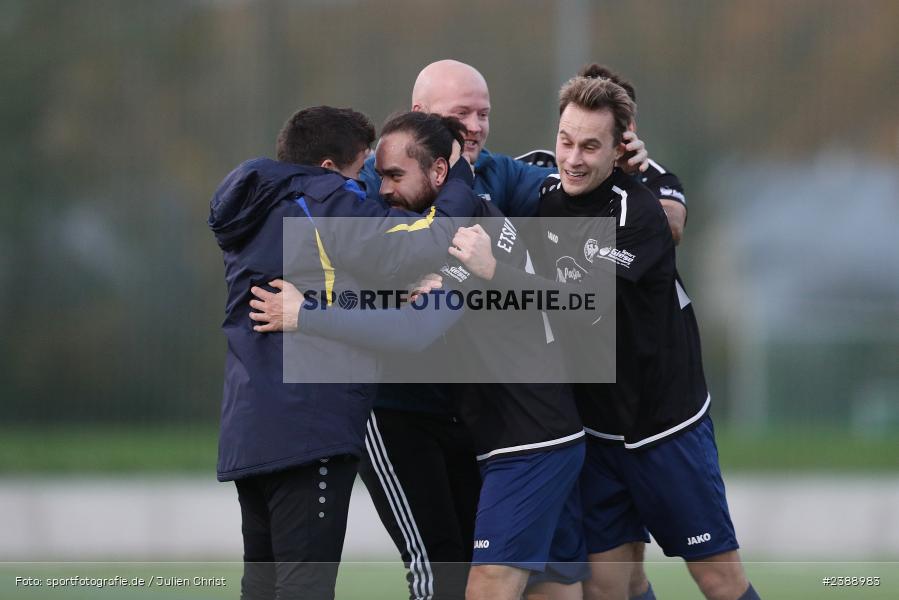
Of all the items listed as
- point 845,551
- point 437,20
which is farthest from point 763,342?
point 845,551

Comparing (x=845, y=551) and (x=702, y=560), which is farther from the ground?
(x=702, y=560)

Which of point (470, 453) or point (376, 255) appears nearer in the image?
point (376, 255)

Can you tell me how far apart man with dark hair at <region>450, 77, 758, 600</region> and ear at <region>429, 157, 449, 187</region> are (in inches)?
16.0

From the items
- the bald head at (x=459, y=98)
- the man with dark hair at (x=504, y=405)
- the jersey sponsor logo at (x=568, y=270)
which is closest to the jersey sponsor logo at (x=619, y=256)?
the jersey sponsor logo at (x=568, y=270)

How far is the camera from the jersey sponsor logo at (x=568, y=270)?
4.13 m

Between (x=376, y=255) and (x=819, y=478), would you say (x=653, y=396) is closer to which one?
(x=376, y=255)

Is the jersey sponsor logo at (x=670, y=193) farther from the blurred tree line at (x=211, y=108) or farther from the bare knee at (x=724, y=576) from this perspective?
the blurred tree line at (x=211, y=108)

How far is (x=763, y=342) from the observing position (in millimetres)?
16000

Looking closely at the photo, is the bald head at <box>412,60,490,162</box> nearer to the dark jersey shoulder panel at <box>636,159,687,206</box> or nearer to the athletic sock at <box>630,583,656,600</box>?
the dark jersey shoulder panel at <box>636,159,687,206</box>

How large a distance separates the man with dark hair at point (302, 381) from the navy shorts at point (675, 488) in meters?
1.03

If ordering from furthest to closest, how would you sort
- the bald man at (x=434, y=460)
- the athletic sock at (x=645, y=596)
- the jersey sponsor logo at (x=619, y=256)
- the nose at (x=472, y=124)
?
the athletic sock at (x=645, y=596), the nose at (x=472, y=124), the bald man at (x=434, y=460), the jersey sponsor logo at (x=619, y=256)

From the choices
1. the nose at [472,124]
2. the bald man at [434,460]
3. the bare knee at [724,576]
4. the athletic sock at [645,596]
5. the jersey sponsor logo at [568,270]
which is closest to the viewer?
the jersey sponsor logo at [568,270]

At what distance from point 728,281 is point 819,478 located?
15.8 ft


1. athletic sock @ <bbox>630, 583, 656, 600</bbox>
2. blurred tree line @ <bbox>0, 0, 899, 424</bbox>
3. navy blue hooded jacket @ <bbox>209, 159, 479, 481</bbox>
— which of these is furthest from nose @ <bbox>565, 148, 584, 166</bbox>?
blurred tree line @ <bbox>0, 0, 899, 424</bbox>
